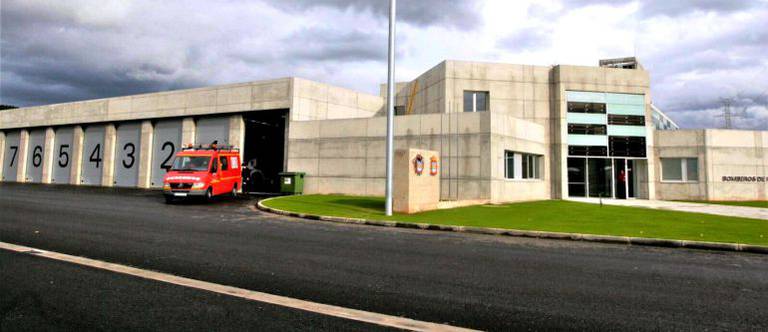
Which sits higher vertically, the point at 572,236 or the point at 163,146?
the point at 163,146

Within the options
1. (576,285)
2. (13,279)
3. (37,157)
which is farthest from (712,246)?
(37,157)

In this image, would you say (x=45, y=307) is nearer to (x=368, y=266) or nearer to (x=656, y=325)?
(x=368, y=266)

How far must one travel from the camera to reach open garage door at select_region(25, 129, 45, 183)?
128ft

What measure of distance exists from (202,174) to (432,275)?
1544 centimetres

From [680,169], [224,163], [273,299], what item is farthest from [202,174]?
[680,169]

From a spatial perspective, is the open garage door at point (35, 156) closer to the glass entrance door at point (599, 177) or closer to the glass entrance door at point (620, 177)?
the glass entrance door at point (599, 177)

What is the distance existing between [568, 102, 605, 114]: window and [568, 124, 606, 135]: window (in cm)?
94

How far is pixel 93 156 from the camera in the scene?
35219mm

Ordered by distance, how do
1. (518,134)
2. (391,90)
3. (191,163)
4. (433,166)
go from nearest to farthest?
(391,90), (433,166), (191,163), (518,134)

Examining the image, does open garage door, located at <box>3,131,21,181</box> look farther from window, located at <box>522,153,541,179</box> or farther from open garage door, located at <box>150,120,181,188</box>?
window, located at <box>522,153,541,179</box>

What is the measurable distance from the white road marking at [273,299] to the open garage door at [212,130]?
23101 millimetres

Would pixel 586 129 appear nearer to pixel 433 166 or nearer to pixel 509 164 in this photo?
pixel 509 164

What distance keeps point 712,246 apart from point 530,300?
6.76 metres

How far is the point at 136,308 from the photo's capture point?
12.9ft
